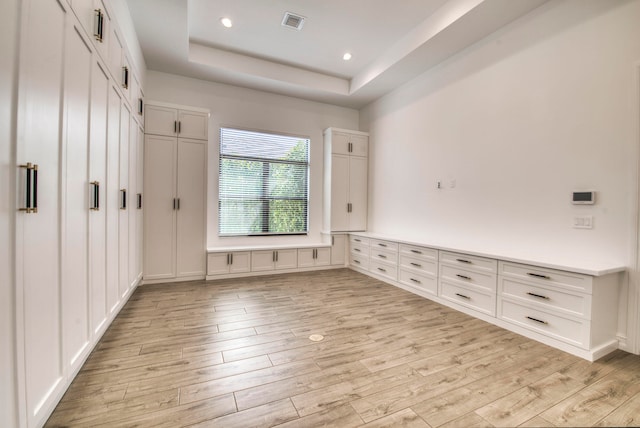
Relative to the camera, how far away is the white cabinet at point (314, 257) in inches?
209

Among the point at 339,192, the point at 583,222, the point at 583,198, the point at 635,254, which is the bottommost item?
the point at 635,254

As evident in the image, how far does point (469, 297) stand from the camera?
3.29 meters

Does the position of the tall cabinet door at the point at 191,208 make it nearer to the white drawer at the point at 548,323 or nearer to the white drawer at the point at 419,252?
the white drawer at the point at 419,252

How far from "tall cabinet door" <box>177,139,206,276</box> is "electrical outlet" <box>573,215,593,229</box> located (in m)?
4.71

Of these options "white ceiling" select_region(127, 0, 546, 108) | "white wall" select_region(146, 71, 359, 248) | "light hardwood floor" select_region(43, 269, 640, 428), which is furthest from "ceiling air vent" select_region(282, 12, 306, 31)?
"light hardwood floor" select_region(43, 269, 640, 428)

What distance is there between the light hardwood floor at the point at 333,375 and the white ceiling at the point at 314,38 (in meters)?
3.42

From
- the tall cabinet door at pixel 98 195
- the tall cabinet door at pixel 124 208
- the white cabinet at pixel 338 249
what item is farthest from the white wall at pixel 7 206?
the white cabinet at pixel 338 249

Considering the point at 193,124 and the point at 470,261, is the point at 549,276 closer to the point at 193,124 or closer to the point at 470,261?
the point at 470,261

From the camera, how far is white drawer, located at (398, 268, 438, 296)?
3.77m

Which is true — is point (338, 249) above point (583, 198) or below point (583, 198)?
below

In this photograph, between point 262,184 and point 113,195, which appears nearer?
point 113,195

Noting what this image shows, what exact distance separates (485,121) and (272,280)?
150 inches

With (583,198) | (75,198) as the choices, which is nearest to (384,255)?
(583,198)

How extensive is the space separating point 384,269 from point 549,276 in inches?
94.2
